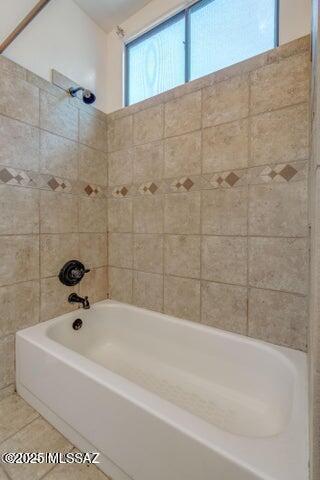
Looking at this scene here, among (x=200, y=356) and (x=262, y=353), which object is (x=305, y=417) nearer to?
(x=262, y=353)

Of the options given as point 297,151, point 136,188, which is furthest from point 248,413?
point 136,188

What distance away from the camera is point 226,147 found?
1.36 m

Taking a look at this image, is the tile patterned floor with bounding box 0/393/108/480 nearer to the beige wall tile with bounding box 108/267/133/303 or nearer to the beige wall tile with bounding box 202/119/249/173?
the beige wall tile with bounding box 108/267/133/303

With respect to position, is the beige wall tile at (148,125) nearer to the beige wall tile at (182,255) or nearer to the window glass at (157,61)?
the window glass at (157,61)

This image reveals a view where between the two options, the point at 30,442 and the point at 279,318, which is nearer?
the point at 30,442

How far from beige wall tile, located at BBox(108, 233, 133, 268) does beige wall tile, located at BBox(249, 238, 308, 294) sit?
35.4 inches

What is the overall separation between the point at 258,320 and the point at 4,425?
4.71 feet

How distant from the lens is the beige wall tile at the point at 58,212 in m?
1.47

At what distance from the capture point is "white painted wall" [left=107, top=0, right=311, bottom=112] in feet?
4.00

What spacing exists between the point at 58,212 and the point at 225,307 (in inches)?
48.8

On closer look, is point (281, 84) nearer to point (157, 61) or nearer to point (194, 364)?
point (157, 61)

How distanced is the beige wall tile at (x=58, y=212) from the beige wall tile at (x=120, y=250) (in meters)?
0.33

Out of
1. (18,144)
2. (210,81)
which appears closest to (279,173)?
(210,81)

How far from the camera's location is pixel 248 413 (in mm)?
1163
